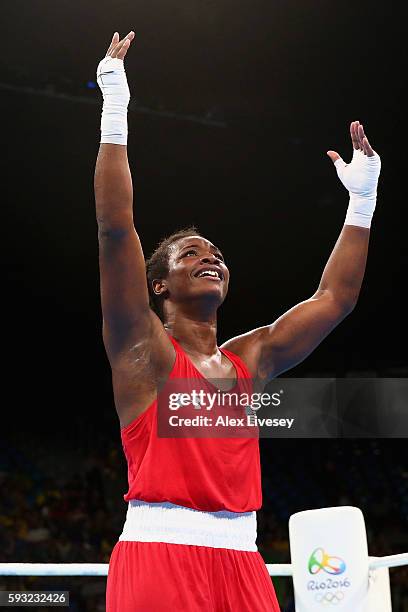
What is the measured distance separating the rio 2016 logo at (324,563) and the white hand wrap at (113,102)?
194 centimetres

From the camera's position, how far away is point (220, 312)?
9023 mm

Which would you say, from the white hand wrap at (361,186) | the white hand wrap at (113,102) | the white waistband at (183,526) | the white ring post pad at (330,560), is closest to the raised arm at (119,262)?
the white hand wrap at (113,102)

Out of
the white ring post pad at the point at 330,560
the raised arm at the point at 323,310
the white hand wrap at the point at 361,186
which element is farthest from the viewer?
the white ring post pad at the point at 330,560

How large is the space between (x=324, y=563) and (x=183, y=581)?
1543 millimetres

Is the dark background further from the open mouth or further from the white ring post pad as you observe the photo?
the open mouth

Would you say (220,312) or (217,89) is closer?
(217,89)

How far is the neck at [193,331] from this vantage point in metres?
2.05

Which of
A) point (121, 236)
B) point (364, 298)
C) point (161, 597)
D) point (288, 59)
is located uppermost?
point (288, 59)

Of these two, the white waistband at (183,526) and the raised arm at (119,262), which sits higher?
the raised arm at (119,262)

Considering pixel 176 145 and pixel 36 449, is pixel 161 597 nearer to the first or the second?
pixel 176 145

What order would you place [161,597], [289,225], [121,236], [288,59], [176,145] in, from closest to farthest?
[161,597], [121,236], [288,59], [176,145], [289,225]

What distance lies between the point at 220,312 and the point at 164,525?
7293 millimetres

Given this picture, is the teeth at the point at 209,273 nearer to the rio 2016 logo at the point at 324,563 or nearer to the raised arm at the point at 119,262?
the raised arm at the point at 119,262

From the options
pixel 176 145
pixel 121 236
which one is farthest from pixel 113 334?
pixel 176 145
